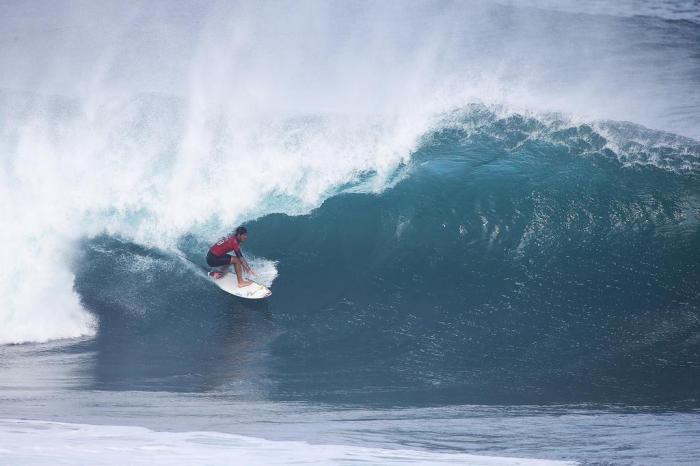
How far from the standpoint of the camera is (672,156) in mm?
13688

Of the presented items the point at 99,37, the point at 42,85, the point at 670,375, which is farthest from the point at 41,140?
the point at 670,375

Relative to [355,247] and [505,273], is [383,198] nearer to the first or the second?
[355,247]

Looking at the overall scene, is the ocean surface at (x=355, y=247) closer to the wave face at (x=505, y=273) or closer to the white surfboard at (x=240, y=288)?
the wave face at (x=505, y=273)

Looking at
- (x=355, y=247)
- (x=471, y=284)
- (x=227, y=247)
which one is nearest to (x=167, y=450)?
(x=227, y=247)

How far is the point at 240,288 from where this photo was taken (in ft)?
35.8

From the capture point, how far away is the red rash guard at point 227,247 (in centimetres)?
1073

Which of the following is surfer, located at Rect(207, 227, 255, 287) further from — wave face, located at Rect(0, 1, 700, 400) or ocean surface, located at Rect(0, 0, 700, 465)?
wave face, located at Rect(0, 1, 700, 400)

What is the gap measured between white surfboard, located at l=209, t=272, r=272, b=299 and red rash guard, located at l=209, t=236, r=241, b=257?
42 cm

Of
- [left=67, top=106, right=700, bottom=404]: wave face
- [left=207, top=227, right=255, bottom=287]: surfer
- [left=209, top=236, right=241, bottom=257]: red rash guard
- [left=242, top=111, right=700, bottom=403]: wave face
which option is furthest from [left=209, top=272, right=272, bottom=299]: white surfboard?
[left=209, top=236, right=241, bottom=257]: red rash guard

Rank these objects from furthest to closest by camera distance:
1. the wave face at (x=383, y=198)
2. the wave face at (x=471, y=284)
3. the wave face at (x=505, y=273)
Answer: the wave face at (x=383, y=198)
the wave face at (x=505, y=273)
the wave face at (x=471, y=284)

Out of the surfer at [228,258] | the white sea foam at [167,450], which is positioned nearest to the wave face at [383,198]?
the surfer at [228,258]

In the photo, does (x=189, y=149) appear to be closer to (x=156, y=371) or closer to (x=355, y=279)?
(x=355, y=279)

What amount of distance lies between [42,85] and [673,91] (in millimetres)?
15589

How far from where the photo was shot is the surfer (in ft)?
35.3
